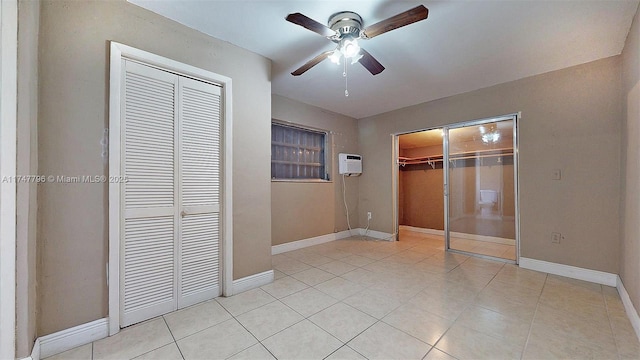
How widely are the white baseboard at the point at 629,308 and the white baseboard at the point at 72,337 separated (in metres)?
3.78

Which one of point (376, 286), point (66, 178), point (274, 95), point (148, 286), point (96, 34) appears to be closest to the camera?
point (66, 178)

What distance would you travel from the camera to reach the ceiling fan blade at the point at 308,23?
5.24 feet

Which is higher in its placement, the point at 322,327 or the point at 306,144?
the point at 306,144

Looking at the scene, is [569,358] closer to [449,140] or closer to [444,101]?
[449,140]

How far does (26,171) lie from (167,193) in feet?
2.54

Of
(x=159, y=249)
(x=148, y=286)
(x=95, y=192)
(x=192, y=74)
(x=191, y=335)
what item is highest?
(x=192, y=74)

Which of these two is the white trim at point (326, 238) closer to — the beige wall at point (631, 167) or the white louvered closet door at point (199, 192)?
the white louvered closet door at point (199, 192)

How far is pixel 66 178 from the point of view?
5.17 ft

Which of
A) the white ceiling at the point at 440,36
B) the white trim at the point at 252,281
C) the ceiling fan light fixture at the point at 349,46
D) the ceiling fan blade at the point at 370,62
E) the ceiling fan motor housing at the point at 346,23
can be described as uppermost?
the white ceiling at the point at 440,36

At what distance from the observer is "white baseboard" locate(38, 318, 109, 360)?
4.90 ft

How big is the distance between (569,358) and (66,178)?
341 cm

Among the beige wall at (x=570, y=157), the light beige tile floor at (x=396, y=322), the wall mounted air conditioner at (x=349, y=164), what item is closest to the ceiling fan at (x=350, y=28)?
the light beige tile floor at (x=396, y=322)

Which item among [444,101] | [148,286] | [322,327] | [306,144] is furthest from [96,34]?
[444,101]

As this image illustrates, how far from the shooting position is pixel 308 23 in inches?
66.9
